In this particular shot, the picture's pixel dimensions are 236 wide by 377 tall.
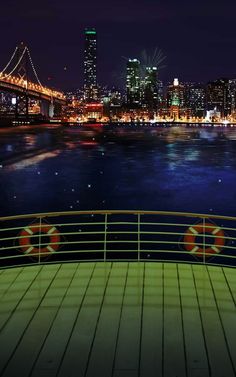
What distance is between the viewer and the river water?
24641 mm

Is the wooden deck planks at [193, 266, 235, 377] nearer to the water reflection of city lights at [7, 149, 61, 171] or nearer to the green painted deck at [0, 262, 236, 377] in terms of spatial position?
the green painted deck at [0, 262, 236, 377]

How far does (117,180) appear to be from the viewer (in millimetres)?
33531

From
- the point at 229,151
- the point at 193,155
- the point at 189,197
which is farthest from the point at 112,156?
the point at 189,197

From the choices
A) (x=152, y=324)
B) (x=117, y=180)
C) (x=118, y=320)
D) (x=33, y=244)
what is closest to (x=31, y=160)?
(x=117, y=180)

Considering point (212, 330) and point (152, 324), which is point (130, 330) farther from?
point (212, 330)

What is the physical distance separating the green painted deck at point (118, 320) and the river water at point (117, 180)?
16884 mm

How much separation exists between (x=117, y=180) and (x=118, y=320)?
95.5ft

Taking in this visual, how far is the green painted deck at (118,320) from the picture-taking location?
3.71 m

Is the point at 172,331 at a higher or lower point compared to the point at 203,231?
lower

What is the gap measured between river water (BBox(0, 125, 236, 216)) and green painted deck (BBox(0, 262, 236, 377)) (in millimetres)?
16884

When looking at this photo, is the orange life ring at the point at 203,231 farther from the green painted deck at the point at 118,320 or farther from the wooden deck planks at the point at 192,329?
the wooden deck planks at the point at 192,329

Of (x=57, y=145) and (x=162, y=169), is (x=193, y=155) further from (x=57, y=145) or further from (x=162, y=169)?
(x=57, y=145)

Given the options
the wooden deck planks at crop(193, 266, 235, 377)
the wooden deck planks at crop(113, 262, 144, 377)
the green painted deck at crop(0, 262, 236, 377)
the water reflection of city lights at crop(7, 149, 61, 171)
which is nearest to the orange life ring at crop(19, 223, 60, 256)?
the green painted deck at crop(0, 262, 236, 377)

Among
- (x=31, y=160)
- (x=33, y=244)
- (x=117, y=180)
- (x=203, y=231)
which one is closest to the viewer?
(x=203, y=231)
